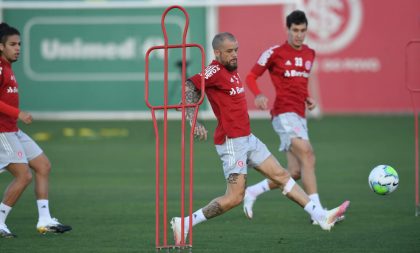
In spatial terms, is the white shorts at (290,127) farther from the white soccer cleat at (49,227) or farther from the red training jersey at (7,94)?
the red training jersey at (7,94)

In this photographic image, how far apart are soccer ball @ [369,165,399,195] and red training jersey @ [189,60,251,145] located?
1.64 metres

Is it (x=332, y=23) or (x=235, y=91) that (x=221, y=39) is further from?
(x=332, y=23)

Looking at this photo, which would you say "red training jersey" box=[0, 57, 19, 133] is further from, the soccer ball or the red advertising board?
the red advertising board

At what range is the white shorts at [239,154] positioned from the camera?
362 inches

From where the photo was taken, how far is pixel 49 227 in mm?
9742

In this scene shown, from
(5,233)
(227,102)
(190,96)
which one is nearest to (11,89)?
(5,233)

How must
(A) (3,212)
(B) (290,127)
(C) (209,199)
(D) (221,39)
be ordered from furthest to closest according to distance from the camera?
(C) (209,199) → (B) (290,127) → (A) (3,212) → (D) (221,39)

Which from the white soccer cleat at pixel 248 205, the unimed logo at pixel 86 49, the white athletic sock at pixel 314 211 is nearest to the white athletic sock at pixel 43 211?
the white soccer cleat at pixel 248 205

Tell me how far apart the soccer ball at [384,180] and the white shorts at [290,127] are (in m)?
1.17

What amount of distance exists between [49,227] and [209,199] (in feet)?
10.0

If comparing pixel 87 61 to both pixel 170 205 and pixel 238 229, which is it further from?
pixel 238 229

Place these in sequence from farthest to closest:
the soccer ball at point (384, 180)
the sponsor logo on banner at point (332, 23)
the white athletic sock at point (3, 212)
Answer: the sponsor logo on banner at point (332, 23) → the soccer ball at point (384, 180) → the white athletic sock at point (3, 212)

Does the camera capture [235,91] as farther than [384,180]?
No

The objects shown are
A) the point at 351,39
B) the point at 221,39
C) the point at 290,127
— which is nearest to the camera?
the point at 221,39
